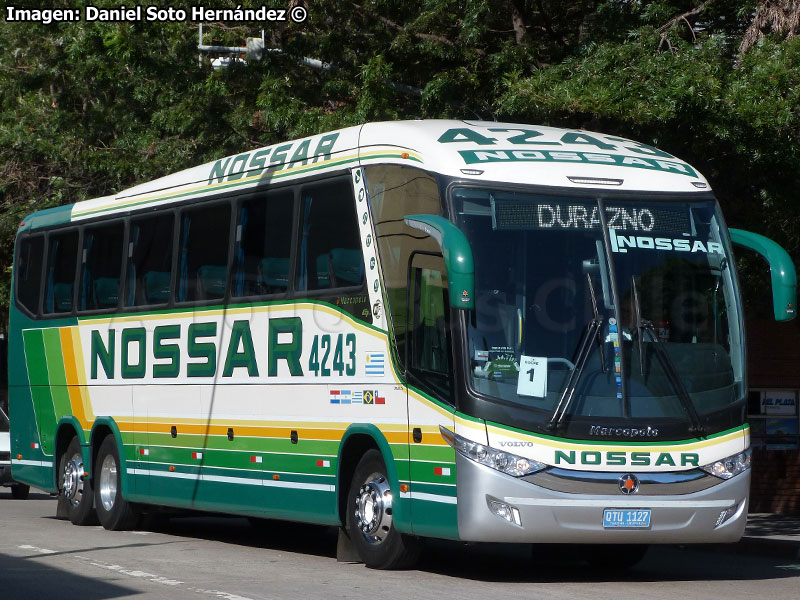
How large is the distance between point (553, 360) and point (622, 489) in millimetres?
1092

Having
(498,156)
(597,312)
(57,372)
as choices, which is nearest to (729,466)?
(597,312)

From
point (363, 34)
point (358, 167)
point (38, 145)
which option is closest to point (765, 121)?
point (358, 167)

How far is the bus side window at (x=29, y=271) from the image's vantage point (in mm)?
18312

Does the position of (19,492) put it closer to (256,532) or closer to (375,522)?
(256,532)

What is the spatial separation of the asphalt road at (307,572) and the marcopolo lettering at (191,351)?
1.75 m

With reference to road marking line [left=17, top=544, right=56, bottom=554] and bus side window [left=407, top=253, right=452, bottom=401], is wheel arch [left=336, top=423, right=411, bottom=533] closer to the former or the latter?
bus side window [left=407, top=253, right=452, bottom=401]

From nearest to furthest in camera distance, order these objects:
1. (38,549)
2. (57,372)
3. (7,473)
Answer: (38,549), (57,372), (7,473)

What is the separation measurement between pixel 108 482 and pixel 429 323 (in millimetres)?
6898

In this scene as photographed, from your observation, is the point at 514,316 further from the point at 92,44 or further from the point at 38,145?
the point at 38,145

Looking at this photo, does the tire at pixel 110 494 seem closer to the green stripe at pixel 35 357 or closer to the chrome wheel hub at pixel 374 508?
the green stripe at pixel 35 357

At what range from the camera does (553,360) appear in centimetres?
1073

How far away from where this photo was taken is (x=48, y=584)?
10.7 m

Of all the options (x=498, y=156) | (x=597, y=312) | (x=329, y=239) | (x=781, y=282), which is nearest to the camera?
(x=597, y=312)

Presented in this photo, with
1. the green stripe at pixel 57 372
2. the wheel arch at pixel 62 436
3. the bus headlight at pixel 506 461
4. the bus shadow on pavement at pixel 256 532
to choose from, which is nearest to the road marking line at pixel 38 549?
the bus shadow on pavement at pixel 256 532
